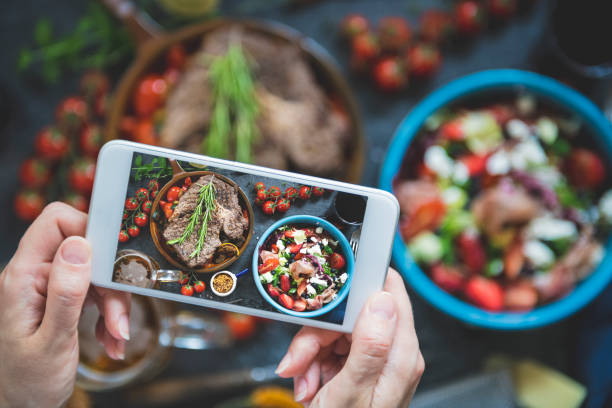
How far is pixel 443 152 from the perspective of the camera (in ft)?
5.03

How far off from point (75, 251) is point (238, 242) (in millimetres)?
324

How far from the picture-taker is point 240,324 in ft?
5.08

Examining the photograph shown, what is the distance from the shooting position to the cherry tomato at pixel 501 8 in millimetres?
1658

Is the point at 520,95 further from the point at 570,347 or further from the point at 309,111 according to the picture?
the point at 570,347

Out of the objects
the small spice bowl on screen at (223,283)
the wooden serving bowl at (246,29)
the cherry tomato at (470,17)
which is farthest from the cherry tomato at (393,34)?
the small spice bowl on screen at (223,283)

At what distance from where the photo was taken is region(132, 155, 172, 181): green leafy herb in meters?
1.00

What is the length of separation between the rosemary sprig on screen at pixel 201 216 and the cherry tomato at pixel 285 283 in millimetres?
183

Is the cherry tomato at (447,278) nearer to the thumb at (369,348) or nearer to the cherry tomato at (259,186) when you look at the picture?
the thumb at (369,348)

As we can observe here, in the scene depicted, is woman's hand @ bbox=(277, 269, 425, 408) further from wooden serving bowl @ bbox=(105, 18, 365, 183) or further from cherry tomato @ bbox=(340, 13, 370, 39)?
cherry tomato @ bbox=(340, 13, 370, 39)

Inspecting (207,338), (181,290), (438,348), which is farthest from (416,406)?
(181,290)

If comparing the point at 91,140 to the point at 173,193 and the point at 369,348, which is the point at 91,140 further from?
the point at 369,348

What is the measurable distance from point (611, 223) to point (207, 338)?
1345 millimetres

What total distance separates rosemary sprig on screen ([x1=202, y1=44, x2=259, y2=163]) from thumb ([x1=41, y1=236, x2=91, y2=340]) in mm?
527

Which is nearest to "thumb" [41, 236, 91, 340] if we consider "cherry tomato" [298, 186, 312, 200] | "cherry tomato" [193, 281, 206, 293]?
"cherry tomato" [193, 281, 206, 293]
